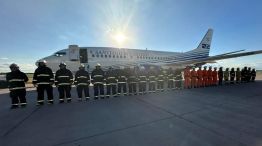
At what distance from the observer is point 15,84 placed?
691 cm

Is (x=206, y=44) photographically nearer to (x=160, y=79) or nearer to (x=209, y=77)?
(x=209, y=77)

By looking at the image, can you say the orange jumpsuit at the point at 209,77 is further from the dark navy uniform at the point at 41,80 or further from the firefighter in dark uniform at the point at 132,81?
the dark navy uniform at the point at 41,80

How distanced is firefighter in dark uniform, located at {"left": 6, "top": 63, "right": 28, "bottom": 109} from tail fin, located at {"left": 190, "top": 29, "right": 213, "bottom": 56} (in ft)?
84.0

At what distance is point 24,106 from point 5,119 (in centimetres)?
189

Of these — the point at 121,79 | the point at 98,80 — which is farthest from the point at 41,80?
the point at 121,79

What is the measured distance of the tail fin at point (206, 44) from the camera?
2754 centimetres

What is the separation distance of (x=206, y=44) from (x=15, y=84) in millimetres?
28021

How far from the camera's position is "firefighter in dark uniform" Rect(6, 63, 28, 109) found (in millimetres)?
6875

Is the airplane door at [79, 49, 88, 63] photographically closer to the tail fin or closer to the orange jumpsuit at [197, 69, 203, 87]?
the orange jumpsuit at [197, 69, 203, 87]

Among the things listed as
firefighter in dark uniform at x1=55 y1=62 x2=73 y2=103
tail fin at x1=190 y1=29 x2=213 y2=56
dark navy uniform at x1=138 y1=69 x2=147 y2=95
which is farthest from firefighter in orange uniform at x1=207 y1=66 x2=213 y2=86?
tail fin at x1=190 y1=29 x2=213 y2=56

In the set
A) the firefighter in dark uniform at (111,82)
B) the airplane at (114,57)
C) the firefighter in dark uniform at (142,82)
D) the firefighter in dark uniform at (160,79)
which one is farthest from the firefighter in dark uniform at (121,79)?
the airplane at (114,57)

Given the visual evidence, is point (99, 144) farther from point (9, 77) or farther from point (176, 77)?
point (176, 77)

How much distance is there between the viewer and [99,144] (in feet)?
11.3

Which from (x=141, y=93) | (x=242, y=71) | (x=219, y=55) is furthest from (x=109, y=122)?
(x=242, y=71)
